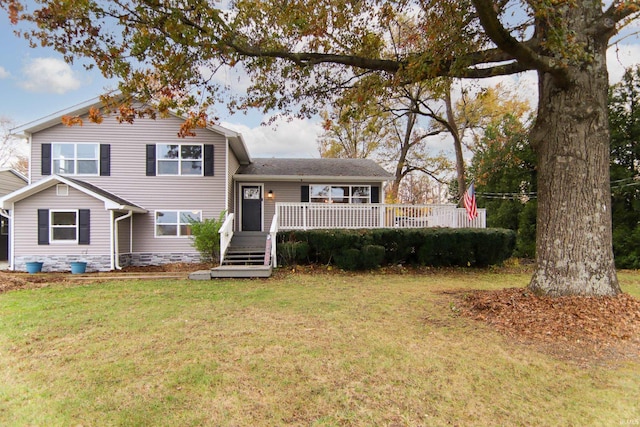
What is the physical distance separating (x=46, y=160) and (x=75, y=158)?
34.8 inches

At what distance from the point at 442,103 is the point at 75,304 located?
18405mm

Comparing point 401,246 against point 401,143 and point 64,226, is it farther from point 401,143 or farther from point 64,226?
point 401,143

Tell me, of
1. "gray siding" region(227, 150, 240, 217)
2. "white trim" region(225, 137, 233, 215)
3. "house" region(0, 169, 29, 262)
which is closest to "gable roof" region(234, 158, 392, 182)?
"gray siding" region(227, 150, 240, 217)

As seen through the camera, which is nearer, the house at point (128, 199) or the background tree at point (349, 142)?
the house at point (128, 199)

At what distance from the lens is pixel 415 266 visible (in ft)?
35.5

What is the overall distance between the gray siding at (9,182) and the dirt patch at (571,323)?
19.1 m

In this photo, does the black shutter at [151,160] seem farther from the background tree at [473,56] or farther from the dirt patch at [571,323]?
the dirt patch at [571,323]

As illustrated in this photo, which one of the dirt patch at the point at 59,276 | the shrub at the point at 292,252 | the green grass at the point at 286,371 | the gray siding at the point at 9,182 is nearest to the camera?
the green grass at the point at 286,371

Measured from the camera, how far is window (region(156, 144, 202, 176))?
40.4ft

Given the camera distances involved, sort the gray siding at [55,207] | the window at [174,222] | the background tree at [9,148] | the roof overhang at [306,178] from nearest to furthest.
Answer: the gray siding at [55,207], the window at [174,222], the roof overhang at [306,178], the background tree at [9,148]

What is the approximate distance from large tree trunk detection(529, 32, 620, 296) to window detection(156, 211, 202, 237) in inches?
427

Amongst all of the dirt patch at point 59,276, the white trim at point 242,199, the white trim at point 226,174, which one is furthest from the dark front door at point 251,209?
the dirt patch at point 59,276

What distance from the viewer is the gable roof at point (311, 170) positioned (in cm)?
1373

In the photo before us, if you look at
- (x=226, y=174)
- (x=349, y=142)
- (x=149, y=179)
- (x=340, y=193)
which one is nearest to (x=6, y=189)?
(x=149, y=179)
